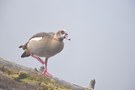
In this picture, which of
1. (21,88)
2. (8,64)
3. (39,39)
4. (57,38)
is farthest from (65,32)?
(21,88)

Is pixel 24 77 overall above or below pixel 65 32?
below

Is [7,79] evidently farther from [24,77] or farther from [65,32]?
[65,32]

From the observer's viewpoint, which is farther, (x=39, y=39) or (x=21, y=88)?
(x=39, y=39)

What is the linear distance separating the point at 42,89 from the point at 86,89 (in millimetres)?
2242

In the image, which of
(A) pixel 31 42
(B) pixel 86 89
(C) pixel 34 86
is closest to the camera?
(C) pixel 34 86

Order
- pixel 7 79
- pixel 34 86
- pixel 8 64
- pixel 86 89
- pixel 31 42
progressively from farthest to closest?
pixel 31 42, pixel 86 89, pixel 8 64, pixel 34 86, pixel 7 79

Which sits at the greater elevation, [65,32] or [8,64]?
[65,32]

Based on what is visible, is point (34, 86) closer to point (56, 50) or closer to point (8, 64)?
point (8, 64)

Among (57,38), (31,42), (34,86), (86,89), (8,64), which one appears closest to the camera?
(34,86)

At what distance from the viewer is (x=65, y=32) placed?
26.5 ft

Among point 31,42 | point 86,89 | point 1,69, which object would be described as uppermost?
point 31,42

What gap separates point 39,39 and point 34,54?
0.74 m

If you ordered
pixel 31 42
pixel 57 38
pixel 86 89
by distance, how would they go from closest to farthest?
pixel 86 89
pixel 57 38
pixel 31 42

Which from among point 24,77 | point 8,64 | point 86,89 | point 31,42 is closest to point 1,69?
point 24,77
